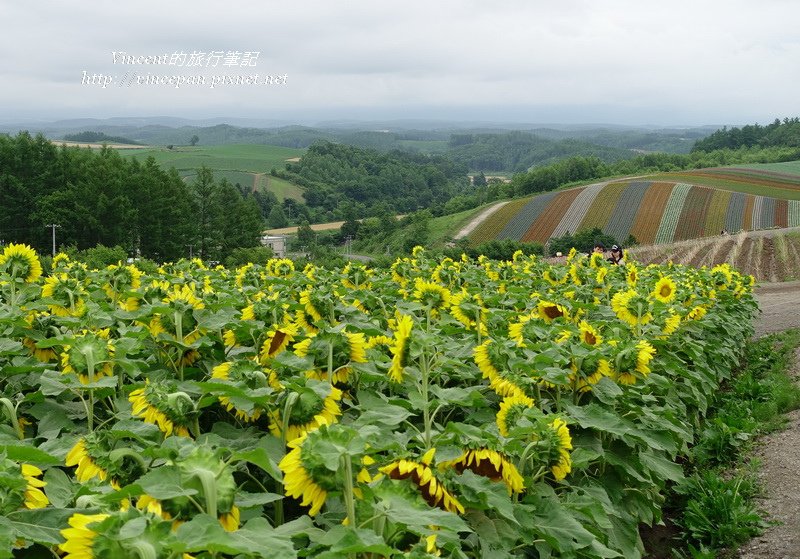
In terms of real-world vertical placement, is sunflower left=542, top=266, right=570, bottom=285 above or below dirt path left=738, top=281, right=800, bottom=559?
above

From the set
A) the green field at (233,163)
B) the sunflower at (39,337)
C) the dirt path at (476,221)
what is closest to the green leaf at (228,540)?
the sunflower at (39,337)

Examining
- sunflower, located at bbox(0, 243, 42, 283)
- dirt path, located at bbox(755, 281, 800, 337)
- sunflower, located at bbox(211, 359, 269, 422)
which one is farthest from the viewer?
dirt path, located at bbox(755, 281, 800, 337)

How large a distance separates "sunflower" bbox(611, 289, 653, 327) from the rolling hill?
4926cm

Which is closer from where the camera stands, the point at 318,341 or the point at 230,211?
the point at 318,341

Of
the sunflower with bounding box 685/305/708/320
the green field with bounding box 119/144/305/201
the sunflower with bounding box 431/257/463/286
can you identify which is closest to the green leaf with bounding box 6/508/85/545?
the sunflower with bounding box 431/257/463/286

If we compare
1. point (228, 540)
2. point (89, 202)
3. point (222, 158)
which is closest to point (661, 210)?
point (89, 202)

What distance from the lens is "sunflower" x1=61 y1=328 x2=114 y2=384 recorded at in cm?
265

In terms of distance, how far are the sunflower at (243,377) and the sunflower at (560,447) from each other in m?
1.06

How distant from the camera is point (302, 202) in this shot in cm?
11869

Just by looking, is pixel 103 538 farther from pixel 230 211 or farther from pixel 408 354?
pixel 230 211

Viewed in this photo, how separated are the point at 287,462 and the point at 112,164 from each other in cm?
5795

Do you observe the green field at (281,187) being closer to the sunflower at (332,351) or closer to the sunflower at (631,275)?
the sunflower at (631,275)

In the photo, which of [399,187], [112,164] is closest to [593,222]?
[112,164]

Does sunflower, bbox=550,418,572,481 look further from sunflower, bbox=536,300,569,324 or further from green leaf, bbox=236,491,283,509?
sunflower, bbox=536,300,569,324
